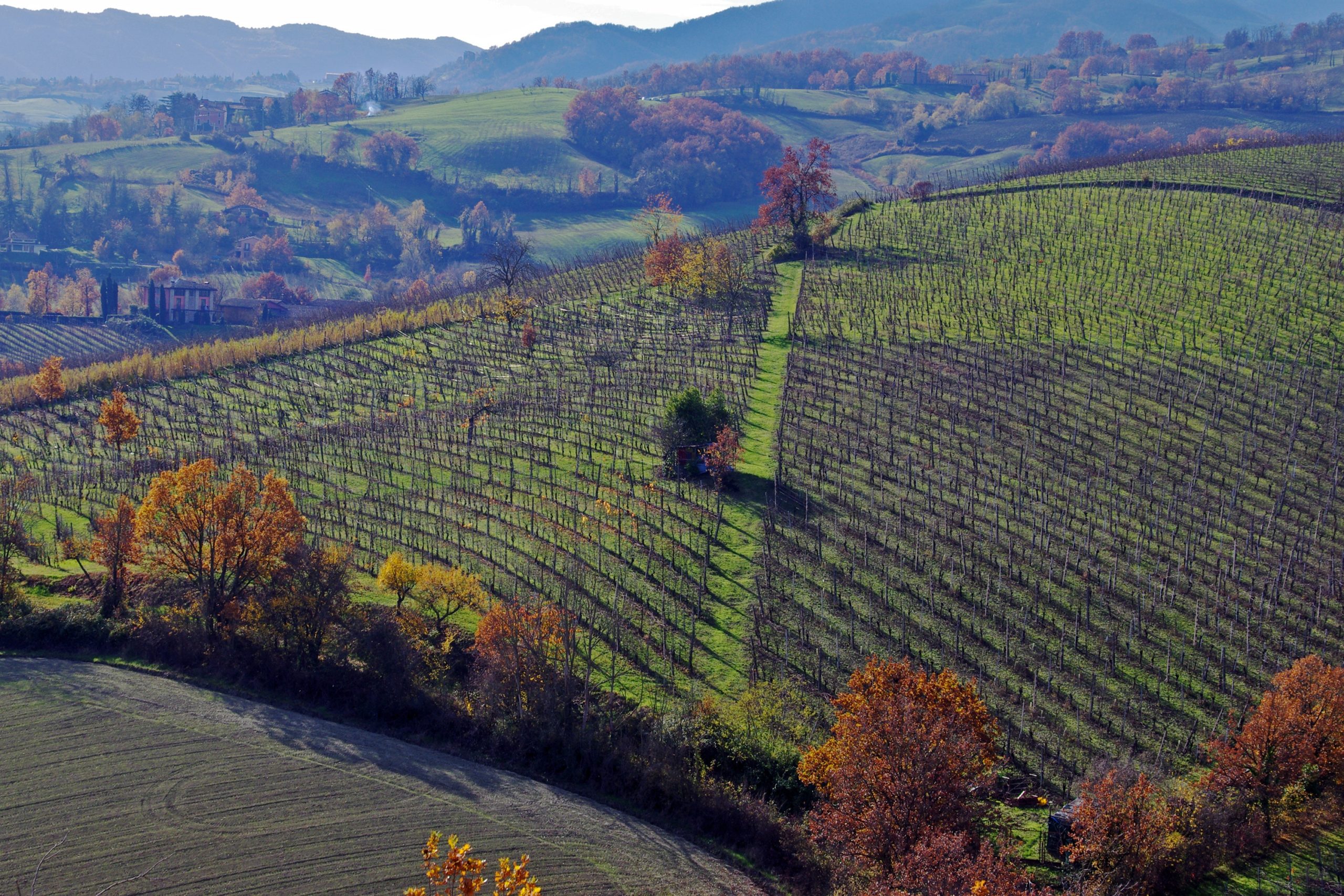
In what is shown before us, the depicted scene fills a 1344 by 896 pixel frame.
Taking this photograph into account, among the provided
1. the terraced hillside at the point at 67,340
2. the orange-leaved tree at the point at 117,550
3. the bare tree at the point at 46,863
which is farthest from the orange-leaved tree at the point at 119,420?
the terraced hillside at the point at 67,340

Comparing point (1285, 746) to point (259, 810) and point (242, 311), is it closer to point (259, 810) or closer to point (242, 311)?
point (259, 810)

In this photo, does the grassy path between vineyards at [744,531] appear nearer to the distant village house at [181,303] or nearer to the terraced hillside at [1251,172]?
the terraced hillside at [1251,172]

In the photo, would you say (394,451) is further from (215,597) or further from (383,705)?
(383,705)

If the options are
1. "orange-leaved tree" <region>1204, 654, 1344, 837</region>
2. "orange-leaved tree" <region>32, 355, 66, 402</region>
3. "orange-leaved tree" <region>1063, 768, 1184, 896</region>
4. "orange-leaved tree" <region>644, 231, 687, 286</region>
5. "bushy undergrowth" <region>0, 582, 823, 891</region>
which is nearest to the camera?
"orange-leaved tree" <region>1063, 768, 1184, 896</region>

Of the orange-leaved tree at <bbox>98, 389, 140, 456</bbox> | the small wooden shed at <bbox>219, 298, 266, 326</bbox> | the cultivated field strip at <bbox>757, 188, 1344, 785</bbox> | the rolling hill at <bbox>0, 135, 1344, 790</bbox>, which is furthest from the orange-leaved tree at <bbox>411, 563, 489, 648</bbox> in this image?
the small wooden shed at <bbox>219, 298, 266, 326</bbox>

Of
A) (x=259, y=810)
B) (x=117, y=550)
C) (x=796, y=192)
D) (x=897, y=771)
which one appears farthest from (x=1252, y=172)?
(x=259, y=810)

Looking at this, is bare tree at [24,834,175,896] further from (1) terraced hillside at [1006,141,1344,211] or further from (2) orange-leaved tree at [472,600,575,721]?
(1) terraced hillside at [1006,141,1344,211]
